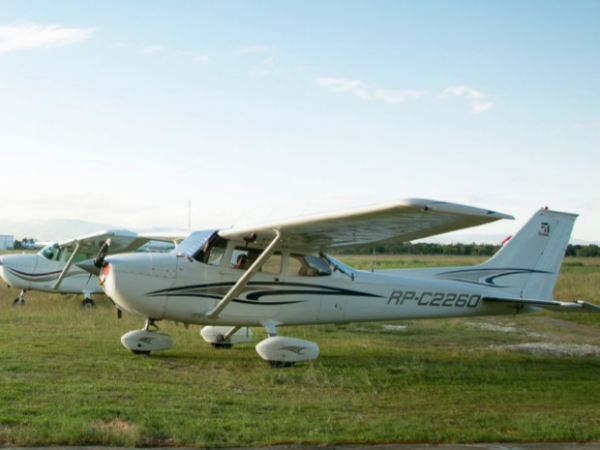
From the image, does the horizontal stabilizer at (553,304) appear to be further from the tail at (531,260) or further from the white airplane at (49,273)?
the white airplane at (49,273)

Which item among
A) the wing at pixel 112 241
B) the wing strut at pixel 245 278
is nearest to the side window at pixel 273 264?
the wing strut at pixel 245 278

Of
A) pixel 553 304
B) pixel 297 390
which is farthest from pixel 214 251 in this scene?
pixel 553 304

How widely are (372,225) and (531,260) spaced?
4337 mm

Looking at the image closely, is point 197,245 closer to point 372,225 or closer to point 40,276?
point 372,225

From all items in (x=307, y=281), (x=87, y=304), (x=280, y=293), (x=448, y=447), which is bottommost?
(x=87, y=304)

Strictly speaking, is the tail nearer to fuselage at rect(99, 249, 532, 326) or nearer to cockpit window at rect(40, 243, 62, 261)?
fuselage at rect(99, 249, 532, 326)

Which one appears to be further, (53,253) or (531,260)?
(53,253)

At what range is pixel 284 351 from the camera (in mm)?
9570

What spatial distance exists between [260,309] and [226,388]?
254 centimetres

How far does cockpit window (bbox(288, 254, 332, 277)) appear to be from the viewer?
1070 centimetres

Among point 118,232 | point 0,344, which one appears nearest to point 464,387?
point 0,344

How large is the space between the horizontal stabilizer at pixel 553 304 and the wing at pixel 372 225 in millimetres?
2620

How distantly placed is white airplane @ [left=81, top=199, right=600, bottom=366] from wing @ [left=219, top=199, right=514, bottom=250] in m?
0.02

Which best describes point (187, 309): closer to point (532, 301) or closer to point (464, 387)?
point (464, 387)
